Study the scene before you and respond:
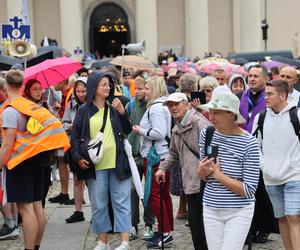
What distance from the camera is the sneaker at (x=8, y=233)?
8148mm

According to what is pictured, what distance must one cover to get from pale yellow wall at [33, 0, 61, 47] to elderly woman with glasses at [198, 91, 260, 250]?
38.2m

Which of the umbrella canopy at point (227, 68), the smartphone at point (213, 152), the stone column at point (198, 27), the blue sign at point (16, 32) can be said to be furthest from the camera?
the stone column at point (198, 27)

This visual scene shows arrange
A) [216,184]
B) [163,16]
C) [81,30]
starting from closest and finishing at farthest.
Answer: [216,184] < [81,30] < [163,16]

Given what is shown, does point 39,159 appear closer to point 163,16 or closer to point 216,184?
point 216,184

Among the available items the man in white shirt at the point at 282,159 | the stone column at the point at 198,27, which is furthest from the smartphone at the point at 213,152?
the stone column at the point at 198,27

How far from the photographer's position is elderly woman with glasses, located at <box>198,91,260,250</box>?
5176 millimetres

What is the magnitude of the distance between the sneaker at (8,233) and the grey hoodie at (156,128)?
1.83m

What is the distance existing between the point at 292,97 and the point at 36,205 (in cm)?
298

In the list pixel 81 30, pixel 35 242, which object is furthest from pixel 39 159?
pixel 81 30

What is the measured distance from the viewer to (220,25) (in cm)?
4397

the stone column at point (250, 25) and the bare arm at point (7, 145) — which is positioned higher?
the stone column at point (250, 25)

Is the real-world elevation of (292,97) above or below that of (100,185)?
above

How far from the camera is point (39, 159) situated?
22.4 ft

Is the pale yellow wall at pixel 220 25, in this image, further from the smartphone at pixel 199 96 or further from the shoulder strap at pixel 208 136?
the shoulder strap at pixel 208 136
